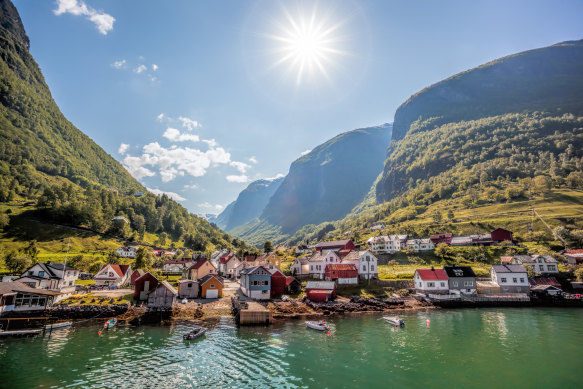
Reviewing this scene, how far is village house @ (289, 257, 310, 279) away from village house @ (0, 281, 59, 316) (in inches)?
2506

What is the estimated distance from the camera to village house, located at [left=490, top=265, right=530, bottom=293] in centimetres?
7506

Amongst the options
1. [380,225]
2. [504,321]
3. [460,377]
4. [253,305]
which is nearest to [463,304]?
[504,321]

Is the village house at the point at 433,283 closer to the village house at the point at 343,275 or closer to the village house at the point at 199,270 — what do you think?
the village house at the point at 343,275

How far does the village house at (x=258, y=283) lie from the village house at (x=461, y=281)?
49.7 m

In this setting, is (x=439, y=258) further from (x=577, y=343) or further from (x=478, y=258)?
(x=577, y=343)

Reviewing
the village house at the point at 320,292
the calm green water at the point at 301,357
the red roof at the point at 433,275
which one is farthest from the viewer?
the red roof at the point at 433,275

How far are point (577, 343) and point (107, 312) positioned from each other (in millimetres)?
77530

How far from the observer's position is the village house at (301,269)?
91.7 m

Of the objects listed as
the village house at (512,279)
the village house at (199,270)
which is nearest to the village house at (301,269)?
the village house at (199,270)

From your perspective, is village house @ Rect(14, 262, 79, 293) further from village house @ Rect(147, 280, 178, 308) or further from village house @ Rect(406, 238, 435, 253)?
village house @ Rect(406, 238, 435, 253)

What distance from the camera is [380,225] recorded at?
198125 millimetres

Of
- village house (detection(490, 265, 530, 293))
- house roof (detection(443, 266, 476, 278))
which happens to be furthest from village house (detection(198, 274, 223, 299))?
village house (detection(490, 265, 530, 293))

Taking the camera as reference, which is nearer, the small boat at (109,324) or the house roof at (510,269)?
the small boat at (109,324)

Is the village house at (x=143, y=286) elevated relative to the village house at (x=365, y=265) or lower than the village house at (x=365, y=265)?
lower
